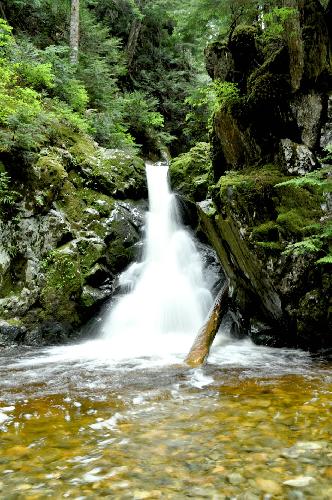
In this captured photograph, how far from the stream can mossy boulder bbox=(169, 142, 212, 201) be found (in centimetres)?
608

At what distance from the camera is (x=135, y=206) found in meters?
12.7

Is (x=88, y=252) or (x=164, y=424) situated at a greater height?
(x=88, y=252)

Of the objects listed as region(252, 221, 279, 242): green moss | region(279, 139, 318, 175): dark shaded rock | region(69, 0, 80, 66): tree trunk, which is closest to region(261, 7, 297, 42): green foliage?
region(279, 139, 318, 175): dark shaded rock

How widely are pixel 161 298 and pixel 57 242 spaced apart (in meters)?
3.06

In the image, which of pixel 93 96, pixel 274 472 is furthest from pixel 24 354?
pixel 93 96

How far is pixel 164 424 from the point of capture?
149 inches

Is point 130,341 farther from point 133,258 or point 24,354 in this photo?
point 133,258

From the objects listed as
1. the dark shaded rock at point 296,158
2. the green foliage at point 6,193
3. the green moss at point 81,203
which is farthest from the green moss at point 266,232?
the green foliage at point 6,193

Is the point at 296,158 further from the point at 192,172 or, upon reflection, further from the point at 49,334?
the point at 192,172

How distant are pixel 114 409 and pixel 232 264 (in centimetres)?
488

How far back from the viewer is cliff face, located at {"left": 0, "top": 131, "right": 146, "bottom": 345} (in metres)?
8.88

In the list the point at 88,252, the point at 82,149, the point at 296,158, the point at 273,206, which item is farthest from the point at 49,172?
the point at 296,158

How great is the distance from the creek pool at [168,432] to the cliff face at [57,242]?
9.13 ft

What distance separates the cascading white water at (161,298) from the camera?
29.3ft
